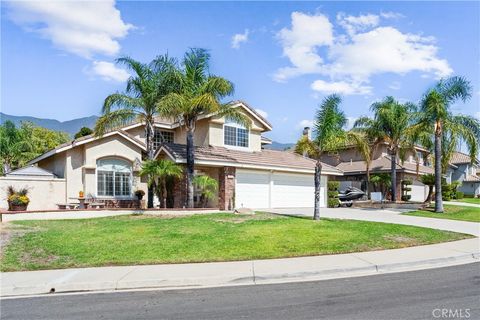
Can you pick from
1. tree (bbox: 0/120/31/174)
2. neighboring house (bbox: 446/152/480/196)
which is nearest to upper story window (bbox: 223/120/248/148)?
tree (bbox: 0/120/31/174)

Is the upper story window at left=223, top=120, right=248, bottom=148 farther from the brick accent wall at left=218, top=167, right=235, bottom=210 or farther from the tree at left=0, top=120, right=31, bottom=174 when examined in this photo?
the tree at left=0, top=120, right=31, bottom=174

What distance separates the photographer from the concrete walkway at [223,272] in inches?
299

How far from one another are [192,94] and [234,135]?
637cm

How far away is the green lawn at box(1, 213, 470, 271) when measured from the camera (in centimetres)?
966

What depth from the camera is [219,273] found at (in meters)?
8.29

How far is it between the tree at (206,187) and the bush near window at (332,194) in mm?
9859

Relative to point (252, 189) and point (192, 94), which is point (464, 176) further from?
point (192, 94)

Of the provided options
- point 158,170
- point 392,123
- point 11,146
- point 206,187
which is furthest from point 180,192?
point 11,146

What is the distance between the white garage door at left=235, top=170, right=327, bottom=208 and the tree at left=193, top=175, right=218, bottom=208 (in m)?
1.64

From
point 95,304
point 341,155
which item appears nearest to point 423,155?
point 341,155

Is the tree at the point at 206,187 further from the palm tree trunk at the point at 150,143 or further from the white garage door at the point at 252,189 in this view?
the palm tree trunk at the point at 150,143

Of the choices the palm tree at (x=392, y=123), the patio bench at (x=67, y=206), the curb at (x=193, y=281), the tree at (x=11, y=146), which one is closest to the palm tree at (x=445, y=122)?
the palm tree at (x=392, y=123)

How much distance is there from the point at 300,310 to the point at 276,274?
2204mm

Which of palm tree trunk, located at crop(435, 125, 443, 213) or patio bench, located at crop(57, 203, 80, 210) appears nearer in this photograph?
patio bench, located at crop(57, 203, 80, 210)
